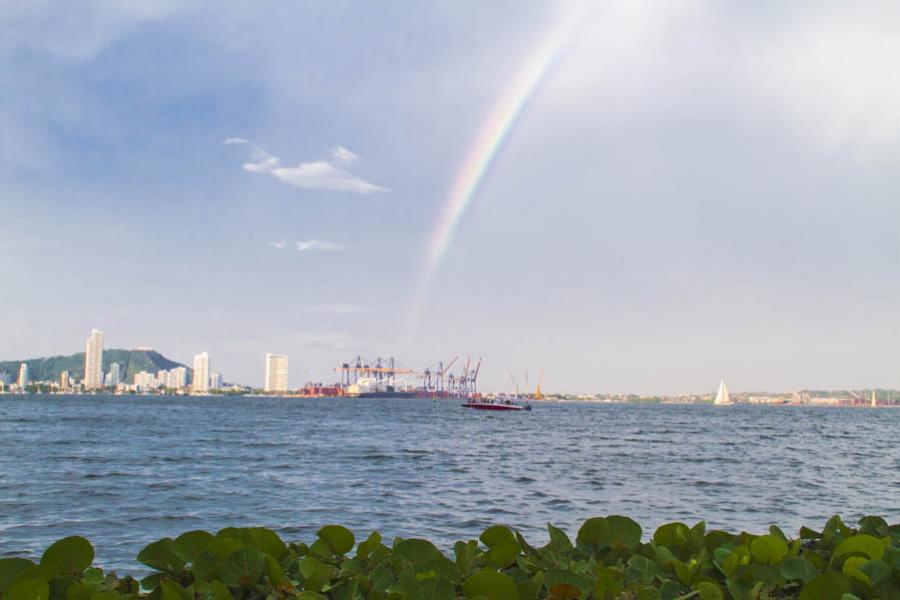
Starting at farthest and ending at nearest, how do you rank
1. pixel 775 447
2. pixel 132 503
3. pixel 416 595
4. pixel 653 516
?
pixel 775 447
pixel 132 503
pixel 653 516
pixel 416 595

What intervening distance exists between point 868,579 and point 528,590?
4.32ft

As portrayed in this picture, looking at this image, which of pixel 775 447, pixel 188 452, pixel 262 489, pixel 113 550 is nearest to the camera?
pixel 113 550

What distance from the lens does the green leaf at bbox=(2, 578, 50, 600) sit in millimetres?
2273

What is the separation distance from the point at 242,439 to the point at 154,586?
48.8m

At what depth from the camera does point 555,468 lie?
101ft

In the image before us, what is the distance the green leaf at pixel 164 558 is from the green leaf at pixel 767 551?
2431 millimetres

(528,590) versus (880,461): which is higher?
(528,590)

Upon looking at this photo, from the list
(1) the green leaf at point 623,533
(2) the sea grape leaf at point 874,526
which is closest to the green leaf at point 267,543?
(1) the green leaf at point 623,533

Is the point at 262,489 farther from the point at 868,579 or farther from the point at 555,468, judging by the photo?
the point at 868,579

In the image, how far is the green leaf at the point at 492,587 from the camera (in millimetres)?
2535

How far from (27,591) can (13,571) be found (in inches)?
9.9

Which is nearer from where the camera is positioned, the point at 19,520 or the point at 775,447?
the point at 19,520

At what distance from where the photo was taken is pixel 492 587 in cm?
254

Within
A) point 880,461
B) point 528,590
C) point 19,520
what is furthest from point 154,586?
point 880,461
